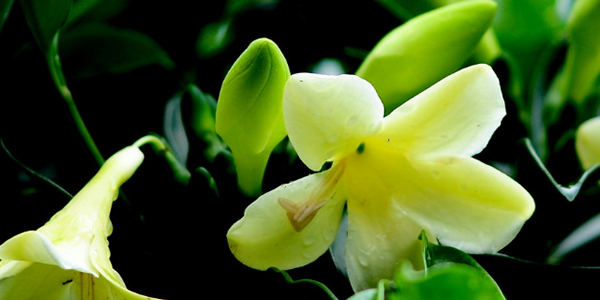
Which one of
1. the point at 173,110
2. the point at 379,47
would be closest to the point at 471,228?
the point at 379,47

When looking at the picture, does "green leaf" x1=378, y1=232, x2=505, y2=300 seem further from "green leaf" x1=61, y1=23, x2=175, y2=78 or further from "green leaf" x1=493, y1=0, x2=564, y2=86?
"green leaf" x1=493, y1=0, x2=564, y2=86

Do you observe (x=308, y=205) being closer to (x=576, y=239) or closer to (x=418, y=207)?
(x=418, y=207)

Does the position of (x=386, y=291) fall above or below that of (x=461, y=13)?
below

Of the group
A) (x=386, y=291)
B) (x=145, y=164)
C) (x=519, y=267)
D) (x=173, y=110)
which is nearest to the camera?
(x=386, y=291)

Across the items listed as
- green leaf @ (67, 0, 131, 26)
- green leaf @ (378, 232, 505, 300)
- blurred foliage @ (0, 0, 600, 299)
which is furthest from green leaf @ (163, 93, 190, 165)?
green leaf @ (378, 232, 505, 300)

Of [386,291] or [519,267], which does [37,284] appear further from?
[519,267]

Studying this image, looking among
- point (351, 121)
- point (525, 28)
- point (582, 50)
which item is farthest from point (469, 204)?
point (525, 28)
